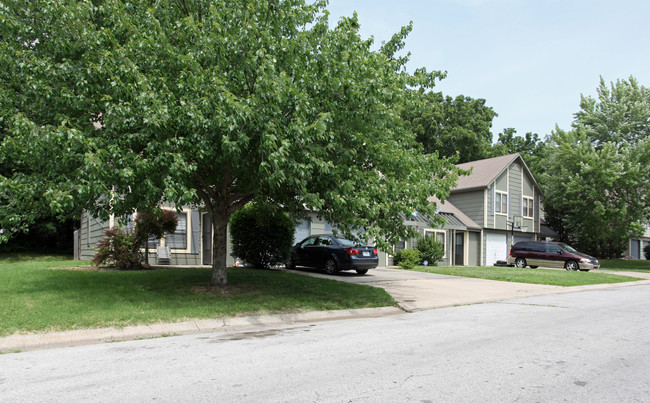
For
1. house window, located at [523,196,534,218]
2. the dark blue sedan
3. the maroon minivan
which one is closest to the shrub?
the dark blue sedan

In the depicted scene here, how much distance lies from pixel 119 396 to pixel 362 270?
44.5 ft

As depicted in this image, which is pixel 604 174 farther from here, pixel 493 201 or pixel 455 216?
pixel 455 216

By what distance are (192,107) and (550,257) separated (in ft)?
80.6

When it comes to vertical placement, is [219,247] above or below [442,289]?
above

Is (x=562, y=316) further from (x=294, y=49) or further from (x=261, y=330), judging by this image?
(x=294, y=49)

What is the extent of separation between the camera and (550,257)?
26.6 meters

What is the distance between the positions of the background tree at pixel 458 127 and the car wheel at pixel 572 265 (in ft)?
61.4

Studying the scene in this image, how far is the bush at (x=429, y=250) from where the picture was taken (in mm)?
23967

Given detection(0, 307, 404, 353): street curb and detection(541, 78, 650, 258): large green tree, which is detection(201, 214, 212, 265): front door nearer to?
detection(0, 307, 404, 353): street curb

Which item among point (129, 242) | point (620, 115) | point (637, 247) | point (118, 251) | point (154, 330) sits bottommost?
point (637, 247)

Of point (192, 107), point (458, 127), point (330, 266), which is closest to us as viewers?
point (192, 107)

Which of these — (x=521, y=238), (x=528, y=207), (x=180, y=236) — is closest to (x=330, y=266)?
(x=180, y=236)

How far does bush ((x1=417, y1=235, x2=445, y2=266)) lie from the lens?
78.6 ft

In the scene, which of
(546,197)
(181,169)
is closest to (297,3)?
(181,169)
